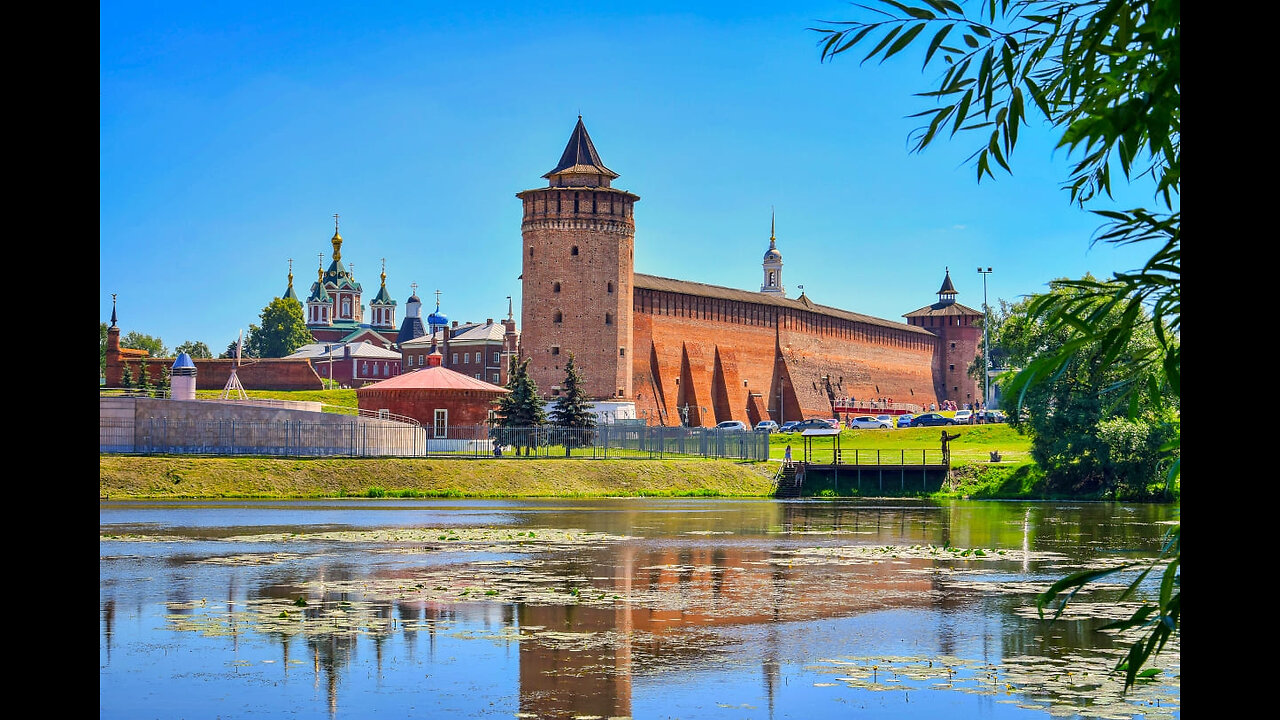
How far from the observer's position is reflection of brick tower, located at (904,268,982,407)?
100 metres

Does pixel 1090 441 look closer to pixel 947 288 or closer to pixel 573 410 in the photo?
pixel 573 410

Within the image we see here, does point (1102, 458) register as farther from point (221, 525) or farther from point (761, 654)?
point (761, 654)

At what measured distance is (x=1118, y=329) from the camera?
3139mm

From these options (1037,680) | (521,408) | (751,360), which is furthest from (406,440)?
(751,360)

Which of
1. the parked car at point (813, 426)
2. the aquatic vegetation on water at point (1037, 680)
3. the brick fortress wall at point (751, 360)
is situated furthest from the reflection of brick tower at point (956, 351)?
the aquatic vegetation on water at point (1037, 680)

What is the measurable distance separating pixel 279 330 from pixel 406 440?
74.6 metres

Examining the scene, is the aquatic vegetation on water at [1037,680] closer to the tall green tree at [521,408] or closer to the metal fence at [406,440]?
the metal fence at [406,440]

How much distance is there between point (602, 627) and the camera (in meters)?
9.15

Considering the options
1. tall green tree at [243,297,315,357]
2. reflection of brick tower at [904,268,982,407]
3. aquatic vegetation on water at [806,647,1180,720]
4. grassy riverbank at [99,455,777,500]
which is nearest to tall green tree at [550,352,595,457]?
grassy riverbank at [99,455,777,500]

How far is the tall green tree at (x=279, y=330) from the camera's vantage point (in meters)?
111

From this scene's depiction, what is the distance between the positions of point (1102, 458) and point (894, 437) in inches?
914

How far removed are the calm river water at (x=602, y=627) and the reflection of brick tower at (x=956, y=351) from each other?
273 ft

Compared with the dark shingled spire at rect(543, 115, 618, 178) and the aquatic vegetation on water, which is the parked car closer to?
the dark shingled spire at rect(543, 115, 618, 178)
